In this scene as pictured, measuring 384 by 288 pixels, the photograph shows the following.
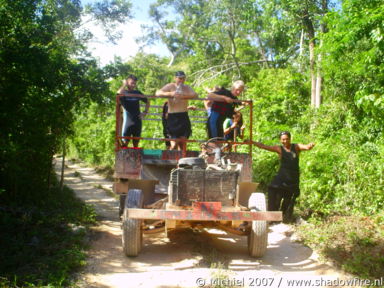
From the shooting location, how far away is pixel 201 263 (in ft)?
16.3

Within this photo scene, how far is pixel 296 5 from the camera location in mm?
13156

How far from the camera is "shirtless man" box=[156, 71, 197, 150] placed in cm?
655

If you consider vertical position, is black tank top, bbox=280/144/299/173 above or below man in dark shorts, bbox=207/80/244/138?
below

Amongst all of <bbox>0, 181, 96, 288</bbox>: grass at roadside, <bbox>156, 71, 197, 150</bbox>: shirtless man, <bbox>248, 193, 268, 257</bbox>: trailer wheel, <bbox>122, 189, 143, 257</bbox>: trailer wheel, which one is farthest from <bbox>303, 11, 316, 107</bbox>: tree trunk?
<bbox>122, 189, 143, 257</bbox>: trailer wheel

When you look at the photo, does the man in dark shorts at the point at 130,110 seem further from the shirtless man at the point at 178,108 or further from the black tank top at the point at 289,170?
the black tank top at the point at 289,170

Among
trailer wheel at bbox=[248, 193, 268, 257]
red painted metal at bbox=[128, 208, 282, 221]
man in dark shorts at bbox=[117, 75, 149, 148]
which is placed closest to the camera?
red painted metal at bbox=[128, 208, 282, 221]

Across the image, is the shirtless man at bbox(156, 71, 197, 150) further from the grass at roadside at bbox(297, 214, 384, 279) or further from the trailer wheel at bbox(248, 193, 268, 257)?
the grass at roadside at bbox(297, 214, 384, 279)

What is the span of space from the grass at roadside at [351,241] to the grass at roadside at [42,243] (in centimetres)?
330

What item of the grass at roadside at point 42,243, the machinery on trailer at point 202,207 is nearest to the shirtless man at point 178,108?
the machinery on trailer at point 202,207

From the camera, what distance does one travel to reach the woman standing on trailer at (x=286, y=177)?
6914 mm

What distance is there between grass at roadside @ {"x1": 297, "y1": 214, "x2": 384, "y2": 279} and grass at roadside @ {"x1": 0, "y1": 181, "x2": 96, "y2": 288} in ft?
10.8

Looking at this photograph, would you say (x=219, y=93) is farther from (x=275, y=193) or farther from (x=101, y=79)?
(x=101, y=79)

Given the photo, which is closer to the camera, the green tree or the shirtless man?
the green tree

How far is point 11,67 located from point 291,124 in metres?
8.17
